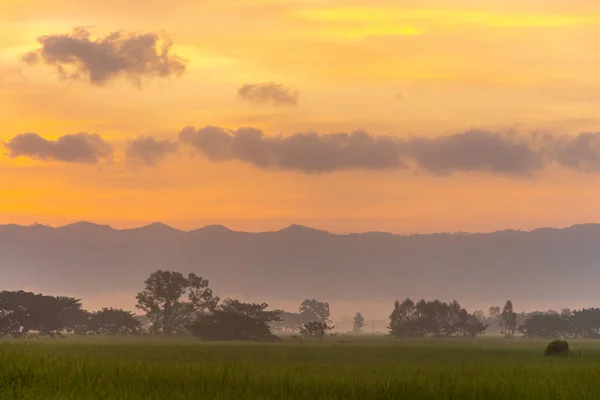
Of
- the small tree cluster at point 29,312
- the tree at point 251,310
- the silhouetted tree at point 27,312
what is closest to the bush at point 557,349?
the tree at point 251,310

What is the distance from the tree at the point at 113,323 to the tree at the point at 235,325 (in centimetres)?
2966

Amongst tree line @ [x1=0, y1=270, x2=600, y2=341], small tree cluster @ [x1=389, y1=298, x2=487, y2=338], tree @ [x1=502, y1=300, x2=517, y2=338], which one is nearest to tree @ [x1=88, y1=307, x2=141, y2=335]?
tree line @ [x1=0, y1=270, x2=600, y2=341]

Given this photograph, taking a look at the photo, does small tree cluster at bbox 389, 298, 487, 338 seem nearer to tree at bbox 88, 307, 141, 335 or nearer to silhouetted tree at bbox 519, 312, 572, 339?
silhouetted tree at bbox 519, 312, 572, 339

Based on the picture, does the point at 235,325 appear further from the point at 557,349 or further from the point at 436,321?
the point at 436,321

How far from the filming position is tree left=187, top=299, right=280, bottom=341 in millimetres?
119938

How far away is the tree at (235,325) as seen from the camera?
120 metres

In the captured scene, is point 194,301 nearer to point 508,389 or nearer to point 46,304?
point 46,304

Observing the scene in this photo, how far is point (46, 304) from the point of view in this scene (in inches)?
4761

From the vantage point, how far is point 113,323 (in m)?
151

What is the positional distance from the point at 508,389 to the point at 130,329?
418 feet

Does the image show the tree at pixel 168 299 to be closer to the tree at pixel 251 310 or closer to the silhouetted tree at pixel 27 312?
the tree at pixel 251 310

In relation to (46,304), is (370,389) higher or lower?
lower

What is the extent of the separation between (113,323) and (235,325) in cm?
3822

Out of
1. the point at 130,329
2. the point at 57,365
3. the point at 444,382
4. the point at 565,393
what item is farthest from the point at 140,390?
the point at 130,329
